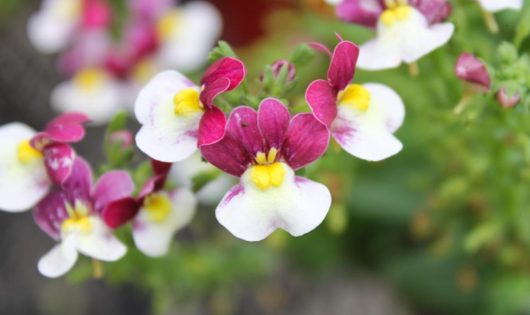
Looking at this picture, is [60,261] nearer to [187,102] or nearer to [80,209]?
[80,209]

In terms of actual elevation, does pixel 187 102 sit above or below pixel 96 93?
above

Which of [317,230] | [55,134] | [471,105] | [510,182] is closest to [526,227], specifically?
[510,182]

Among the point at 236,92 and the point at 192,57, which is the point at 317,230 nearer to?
the point at 192,57

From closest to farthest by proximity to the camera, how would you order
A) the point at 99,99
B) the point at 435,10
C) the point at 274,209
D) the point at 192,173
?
the point at 274,209 → the point at 435,10 → the point at 192,173 → the point at 99,99

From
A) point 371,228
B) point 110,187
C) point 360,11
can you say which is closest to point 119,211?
point 110,187

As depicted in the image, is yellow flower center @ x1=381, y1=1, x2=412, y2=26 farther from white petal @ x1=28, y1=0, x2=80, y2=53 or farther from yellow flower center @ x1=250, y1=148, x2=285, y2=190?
white petal @ x1=28, y1=0, x2=80, y2=53

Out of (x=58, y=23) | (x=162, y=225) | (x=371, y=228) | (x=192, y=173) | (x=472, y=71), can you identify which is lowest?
(x=371, y=228)

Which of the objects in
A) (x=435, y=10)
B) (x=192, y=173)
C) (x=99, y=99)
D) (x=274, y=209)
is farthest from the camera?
(x=99, y=99)
